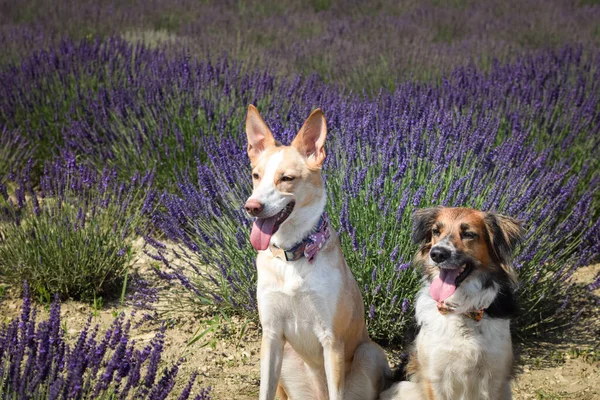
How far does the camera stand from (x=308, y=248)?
281cm

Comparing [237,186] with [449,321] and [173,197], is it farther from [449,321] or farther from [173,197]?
[449,321]

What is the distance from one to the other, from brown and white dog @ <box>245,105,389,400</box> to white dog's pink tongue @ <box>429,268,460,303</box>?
0.32 metres

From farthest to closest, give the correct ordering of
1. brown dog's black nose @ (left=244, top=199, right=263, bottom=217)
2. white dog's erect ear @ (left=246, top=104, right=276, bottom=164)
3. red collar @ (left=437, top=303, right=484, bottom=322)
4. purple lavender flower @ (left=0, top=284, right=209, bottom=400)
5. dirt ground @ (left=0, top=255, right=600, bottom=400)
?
1. dirt ground @ (left=0, top=255, right=600, bottom=400)
2. white dog's erect ear @ (left=246, top=104, right=276, bottom=164)
3. red collar @ (left=437, top=303, right=484, bottom=322)
4. brown dog's black nose @ (left=244, top=199, right=263, bottom=217)
5. purple lavender flower @ (left=0, top=284, right=209, bottom=400)

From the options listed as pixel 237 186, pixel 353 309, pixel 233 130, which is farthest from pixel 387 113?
pixel 353 309

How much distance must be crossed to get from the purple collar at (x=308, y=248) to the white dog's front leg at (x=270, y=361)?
12.6 inches

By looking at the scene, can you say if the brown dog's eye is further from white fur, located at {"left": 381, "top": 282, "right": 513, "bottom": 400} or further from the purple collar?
the purple collar

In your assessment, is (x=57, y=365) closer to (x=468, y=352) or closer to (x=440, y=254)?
(x=440, y=254)

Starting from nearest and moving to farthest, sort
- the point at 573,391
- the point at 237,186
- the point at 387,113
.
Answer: the point at 573,391 < the point at 237,186 < the point at 387,113

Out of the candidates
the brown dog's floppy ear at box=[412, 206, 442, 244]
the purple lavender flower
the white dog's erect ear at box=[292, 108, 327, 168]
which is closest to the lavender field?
the purple lavender flower

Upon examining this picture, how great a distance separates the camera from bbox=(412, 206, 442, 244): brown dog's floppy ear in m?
2.99

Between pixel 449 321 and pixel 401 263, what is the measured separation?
0.73 m

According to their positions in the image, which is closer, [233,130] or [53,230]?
[53,230]

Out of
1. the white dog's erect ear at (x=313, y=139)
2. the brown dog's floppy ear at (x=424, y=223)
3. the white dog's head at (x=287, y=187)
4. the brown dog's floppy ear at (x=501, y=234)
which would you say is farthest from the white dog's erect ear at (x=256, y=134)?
the brown dog's floppy ear at (x=501, y=234)

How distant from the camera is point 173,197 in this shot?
4121mm
